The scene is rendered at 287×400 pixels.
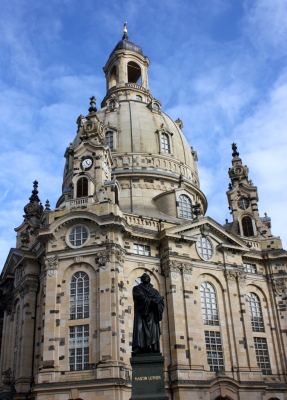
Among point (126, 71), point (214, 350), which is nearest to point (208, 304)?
point (214, 350)

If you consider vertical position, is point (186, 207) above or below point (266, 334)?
above

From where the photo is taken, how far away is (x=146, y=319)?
735 inches

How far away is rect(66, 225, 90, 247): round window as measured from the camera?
119 ft

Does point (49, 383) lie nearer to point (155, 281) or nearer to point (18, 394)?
point (18, 394)

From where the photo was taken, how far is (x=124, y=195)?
46.1 m

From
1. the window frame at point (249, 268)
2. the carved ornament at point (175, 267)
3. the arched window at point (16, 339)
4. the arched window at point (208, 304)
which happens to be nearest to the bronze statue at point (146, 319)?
the carved ornament at point (175, 267)

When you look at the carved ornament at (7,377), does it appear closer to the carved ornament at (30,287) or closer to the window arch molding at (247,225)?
the carved ornament at (30,287)

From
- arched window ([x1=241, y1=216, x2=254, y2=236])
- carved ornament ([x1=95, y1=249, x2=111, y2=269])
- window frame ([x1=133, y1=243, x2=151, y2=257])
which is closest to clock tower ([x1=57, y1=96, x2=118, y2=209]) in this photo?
window frame ([x1=133, y1=243, x2=151, y2=257])

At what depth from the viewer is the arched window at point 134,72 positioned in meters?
64.8

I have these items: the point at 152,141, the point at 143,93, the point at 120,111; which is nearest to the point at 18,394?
the point at 152,141

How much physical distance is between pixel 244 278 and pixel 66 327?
16411 mm

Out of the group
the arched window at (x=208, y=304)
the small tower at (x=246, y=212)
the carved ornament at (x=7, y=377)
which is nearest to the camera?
the carved ornament at (x=7, y=377)

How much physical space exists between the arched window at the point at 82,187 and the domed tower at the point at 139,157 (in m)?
0.14

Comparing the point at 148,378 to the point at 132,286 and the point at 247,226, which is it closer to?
the point at 132,286
